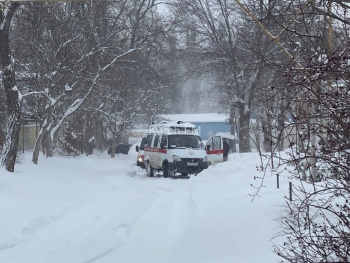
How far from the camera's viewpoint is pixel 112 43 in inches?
1089

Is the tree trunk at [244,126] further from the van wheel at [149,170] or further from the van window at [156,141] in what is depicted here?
the van wheel at [149,170]

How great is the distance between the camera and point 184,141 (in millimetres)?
26484

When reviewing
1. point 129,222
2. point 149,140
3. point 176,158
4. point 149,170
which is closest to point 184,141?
point 176,158

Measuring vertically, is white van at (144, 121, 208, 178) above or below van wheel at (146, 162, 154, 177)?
above

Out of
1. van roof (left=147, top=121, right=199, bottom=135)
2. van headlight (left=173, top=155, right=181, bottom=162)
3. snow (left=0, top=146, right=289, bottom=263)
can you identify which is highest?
van roof (left=147, top=121, right=199, bottom=135)

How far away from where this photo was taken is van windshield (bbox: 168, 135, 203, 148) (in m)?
26.2

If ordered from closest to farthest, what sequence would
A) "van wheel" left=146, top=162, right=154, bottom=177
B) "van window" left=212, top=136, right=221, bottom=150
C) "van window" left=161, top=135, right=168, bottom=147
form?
1. "van window" left=161, top=135, right=168, bottom=147
2. "van wheel" left=146, top=162, right=154, bottom=177
3. "van window" left=212, top=136, right=221, bottom=150

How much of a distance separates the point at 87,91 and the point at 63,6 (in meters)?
4.01

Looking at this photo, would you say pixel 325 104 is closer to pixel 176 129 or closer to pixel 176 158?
pixel 176 158

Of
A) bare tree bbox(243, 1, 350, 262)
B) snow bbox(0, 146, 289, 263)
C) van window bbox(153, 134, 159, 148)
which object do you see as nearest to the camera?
bare tree bbox(243, 1, 350, 262)

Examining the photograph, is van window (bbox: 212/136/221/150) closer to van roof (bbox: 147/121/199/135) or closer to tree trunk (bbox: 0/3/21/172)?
van roof (bbox: 147/121/199/135)

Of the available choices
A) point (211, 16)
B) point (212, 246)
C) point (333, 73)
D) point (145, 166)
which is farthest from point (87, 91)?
point (333, 73)

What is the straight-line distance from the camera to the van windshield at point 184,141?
2615cm

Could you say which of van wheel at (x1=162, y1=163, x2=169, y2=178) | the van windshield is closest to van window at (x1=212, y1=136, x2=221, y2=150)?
the van windshield
